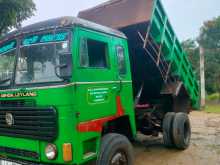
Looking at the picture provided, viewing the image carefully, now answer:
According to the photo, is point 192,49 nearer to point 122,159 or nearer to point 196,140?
point 196,140

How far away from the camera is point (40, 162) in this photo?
12.5ft

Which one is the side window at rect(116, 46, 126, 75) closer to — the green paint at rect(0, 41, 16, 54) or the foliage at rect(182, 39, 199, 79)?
the green paint at rect(0, 41, 16, 54)

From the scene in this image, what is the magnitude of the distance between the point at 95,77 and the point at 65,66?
28.9 inches

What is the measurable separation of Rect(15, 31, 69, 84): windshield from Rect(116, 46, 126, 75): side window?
1.22m

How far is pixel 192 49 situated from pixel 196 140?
60.1ft

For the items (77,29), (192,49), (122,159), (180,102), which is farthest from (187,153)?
(192,49)

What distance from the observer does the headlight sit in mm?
3621

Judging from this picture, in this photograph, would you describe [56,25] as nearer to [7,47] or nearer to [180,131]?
[7,47]

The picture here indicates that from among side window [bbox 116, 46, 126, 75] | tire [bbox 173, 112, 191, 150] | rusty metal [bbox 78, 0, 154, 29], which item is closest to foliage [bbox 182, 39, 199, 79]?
tire [bbox 173, 112, 191, 150]

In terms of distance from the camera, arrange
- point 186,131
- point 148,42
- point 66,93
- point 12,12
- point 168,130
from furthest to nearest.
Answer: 1. point 12,12
2. point 186,131
3. point 168,130
4. point 148,42
5. point 66,93

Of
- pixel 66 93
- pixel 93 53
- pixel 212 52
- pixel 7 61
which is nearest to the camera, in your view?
pixel 66 93

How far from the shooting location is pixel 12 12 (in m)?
11.9

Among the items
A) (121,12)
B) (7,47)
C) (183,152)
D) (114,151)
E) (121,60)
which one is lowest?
(183,152)

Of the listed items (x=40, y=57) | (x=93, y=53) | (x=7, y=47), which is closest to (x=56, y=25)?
(x=40, y=57)
